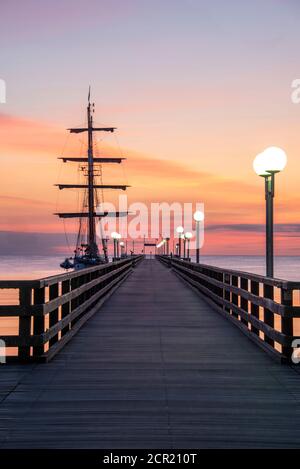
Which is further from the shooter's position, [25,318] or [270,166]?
[270,166]

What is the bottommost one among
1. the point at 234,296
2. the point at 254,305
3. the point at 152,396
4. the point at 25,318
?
the point at 152,396

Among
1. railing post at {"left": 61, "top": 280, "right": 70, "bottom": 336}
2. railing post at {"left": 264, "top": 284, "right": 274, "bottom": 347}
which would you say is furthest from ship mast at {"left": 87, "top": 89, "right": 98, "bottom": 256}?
railing post at {"left": 264, "top": 284, "right": 274, "bottom": 347}

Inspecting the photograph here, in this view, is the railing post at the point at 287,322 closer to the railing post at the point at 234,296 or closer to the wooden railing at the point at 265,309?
the wooden railing at the point at 265,309

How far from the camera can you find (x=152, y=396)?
286 inches

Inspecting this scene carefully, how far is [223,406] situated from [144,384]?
132 cm

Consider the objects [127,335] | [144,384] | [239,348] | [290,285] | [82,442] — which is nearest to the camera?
[82,442]

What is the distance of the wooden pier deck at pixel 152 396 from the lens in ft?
18.8

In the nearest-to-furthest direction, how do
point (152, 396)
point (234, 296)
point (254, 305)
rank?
1. point (152, 396)
2. point (254, 305)
3. point (234, 296)

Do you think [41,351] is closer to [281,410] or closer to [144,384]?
[144,384]

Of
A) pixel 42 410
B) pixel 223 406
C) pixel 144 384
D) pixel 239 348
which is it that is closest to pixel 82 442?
pixel 42 410

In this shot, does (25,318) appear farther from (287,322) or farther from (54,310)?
(287,322)

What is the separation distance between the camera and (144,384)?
791 centimetres

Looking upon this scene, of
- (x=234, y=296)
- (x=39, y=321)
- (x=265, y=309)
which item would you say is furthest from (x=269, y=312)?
(x=234, y=296)
